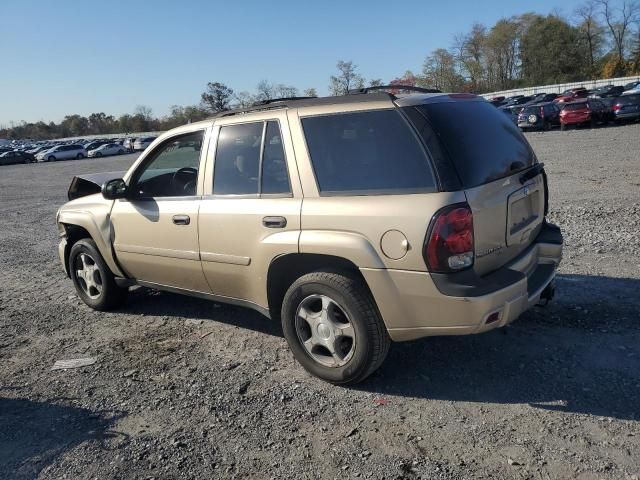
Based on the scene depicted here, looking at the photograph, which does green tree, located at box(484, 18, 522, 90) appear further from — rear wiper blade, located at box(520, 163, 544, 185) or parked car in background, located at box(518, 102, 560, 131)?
rear wiper blade, located at box(520, 163, 544, 185)

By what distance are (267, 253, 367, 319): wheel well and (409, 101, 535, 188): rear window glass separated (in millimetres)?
940

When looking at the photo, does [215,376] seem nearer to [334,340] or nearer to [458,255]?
[334,340]

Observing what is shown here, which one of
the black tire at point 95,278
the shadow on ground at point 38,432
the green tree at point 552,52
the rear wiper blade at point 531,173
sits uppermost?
the green tree at point 552,52

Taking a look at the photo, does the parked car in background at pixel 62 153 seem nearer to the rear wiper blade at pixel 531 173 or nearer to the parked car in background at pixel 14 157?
the parked car in background at pixel 14 157

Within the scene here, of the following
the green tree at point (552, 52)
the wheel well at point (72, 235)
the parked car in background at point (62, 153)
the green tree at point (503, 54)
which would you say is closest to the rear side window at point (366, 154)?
the wheel well at point (72, 235)

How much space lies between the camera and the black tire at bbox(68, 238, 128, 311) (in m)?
5.44

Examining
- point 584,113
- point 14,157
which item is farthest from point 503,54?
point 14,157

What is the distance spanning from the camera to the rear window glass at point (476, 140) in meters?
3.30

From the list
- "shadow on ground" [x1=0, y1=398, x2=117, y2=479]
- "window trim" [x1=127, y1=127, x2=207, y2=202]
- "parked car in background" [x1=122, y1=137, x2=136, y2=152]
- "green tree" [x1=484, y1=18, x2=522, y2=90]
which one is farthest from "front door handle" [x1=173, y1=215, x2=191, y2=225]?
"green tree" [x1=484, y1=18, x2=522, y2=90]

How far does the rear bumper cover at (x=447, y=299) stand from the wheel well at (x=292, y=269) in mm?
223

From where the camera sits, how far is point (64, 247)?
19.4 feet

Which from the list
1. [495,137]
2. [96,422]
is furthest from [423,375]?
[96,422]

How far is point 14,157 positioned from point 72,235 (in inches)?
2072

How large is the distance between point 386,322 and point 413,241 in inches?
23.2
